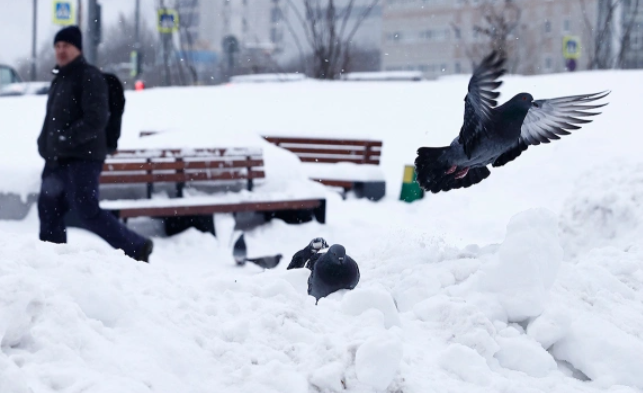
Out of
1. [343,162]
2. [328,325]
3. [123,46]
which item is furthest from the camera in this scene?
[123,46]

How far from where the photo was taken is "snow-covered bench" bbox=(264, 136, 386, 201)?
10.2m

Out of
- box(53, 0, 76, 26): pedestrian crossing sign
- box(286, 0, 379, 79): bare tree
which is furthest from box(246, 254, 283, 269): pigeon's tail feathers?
box(286, 0, 379, 79): bare tree

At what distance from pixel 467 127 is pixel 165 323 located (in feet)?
8.14

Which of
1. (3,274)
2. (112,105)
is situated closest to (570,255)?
(112,105)

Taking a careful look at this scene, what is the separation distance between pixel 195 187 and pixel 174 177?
36cm

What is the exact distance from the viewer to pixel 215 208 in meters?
7.61

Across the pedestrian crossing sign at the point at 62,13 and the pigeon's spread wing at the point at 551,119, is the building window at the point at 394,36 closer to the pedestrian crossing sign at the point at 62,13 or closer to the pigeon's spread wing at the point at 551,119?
the pedestrian crossing sign at the point at 62,13

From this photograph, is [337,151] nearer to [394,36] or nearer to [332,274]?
[332,274]

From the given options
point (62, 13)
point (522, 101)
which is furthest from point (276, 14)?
point (522, 101)

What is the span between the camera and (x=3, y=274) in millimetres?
2420

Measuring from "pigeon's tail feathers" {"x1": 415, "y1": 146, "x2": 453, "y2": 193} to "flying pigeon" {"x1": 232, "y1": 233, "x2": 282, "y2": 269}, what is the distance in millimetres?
1813

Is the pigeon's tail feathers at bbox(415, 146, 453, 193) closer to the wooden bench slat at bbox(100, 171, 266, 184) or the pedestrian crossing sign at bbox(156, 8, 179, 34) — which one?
the wooden bench slat at bbox(100, 171, 266, 184)

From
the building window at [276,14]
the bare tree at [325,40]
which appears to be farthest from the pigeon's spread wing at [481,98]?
the building window at [276,14]

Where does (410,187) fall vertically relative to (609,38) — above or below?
below
